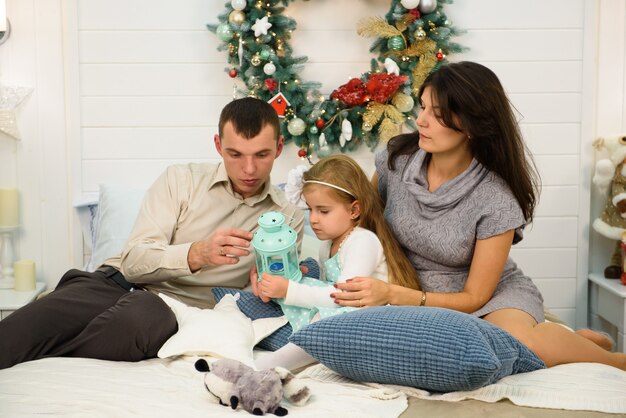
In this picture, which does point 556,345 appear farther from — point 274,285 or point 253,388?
point 253,388

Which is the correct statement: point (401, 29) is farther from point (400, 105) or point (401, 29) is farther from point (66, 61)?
point (66, 61)

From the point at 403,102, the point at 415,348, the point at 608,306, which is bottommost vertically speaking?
the point at 608,306

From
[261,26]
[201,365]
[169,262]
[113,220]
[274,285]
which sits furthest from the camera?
[261,26]

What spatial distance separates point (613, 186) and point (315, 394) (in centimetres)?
223

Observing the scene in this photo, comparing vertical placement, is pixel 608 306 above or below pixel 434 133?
below

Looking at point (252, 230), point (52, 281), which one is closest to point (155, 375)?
point (252, 230)

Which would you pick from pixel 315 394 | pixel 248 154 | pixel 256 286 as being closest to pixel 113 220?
pixel 248 154

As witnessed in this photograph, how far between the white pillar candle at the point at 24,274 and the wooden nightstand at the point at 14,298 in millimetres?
26

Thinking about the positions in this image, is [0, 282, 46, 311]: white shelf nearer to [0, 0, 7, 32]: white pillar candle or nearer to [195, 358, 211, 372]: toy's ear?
[0, 0, 7, 32]: white pillar candle

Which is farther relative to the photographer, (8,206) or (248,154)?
(8,206)

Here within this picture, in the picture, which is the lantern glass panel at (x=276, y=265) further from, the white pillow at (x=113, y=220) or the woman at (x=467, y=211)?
the white pillow at (x=113, y=220)

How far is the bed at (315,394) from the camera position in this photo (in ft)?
5.57

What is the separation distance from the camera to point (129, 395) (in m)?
1.77

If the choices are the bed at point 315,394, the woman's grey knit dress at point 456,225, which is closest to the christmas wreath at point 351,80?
the woman's grey knit dress at point 456,225
